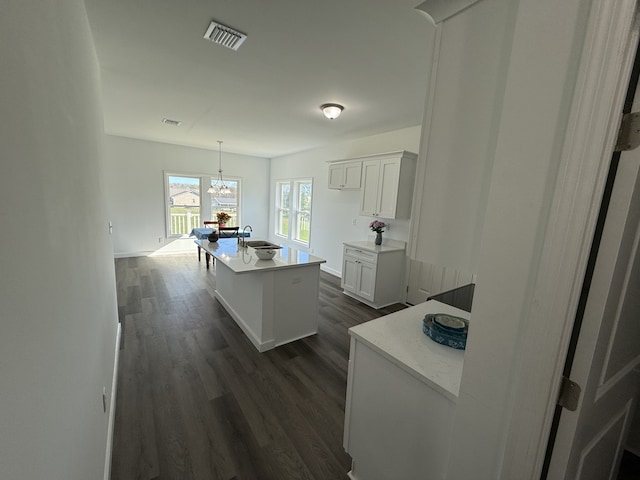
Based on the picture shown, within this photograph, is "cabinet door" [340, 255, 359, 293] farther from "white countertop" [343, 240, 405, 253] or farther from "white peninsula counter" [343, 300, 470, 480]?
"white peninsula counter" [343, 300, 470, 480]

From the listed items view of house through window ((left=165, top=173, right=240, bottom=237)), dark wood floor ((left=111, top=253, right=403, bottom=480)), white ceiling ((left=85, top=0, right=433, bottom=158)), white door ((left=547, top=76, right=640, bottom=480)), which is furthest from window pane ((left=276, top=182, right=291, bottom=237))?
white door ((left=547, top=76, right=640, bottom=480))

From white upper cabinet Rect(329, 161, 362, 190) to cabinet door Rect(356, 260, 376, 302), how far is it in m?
1.36

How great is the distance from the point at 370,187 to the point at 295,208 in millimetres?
2978

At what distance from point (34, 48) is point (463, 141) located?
1275mm

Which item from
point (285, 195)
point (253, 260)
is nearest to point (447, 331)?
point (253, 260)

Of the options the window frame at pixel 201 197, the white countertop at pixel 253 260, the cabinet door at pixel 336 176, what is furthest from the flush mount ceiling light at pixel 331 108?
the window frame at pixel 201 197

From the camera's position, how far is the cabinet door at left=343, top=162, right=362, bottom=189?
4461mm

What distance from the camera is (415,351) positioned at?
1.24m

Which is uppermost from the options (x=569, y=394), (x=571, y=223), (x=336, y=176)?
(x=336, y=176)

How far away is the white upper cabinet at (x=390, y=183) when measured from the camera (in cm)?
382

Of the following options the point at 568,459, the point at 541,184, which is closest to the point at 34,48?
the point at 541,184

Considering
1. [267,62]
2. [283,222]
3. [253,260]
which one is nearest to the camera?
[267,62]

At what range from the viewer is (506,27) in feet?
2.65

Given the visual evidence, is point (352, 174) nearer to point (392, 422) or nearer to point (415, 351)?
point (415, 351)
